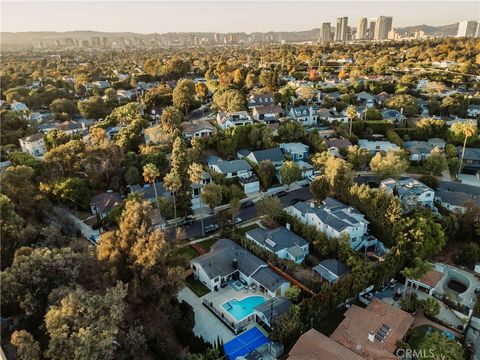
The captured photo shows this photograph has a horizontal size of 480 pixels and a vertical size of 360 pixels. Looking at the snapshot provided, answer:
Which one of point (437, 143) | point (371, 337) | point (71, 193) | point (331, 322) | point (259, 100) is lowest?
point (331, 322)

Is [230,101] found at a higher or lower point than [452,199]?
higher

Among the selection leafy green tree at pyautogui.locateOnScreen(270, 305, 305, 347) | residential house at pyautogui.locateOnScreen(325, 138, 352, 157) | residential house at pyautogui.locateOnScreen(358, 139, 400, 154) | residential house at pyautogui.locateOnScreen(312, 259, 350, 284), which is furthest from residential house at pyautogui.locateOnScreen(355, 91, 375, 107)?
leafy green tree at pyautogui.locateOnScreen(270, 305, 305, 347)

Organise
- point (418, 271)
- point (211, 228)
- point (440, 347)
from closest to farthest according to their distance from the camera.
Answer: point (440, 347) < point (418, 271) < point (211, 228)

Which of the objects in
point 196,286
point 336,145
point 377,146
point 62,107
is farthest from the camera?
point 62,107

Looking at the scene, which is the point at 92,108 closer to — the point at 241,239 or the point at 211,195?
the point at 211,195

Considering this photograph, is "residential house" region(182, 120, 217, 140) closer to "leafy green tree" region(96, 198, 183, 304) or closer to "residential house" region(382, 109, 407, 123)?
"residential house" region(382, 109, 407, 123)

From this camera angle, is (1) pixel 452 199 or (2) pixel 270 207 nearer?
(2) pixel 270 207

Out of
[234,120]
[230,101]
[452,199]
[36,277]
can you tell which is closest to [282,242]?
[36,277]

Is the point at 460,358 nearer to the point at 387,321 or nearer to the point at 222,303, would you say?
the point at 387,321

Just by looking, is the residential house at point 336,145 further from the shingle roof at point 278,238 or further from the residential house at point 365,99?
the residential house at point 365,99
